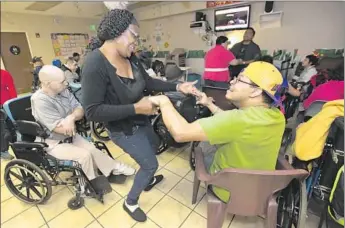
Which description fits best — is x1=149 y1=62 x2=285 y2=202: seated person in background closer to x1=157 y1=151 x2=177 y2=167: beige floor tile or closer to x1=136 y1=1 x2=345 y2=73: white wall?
x1=157 y1=151 x2=177 y2=167: beige floor tile

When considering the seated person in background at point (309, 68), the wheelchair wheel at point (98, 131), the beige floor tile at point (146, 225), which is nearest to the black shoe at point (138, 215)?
the beige floor tile at point (146, 225)

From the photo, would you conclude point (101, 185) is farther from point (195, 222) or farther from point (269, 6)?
point (269, 6)

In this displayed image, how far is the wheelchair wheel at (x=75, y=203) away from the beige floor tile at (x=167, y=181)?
0.70 meters

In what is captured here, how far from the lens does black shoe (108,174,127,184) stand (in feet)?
6.59

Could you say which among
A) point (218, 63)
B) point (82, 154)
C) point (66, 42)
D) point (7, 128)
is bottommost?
point (82, 154)

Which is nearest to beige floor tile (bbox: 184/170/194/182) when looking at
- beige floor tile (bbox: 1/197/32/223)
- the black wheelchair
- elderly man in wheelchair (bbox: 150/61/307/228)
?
the black wheelchair

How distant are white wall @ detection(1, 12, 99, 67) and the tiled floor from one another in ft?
18.8

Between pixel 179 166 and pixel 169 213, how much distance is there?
0.69m

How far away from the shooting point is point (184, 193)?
1.85 metres

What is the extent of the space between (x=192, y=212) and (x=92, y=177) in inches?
35.9

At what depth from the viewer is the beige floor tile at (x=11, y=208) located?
1.65m

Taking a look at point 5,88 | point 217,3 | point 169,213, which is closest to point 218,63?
point 169,213

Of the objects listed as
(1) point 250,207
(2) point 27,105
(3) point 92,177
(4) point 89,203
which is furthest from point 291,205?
(2) point 27,105

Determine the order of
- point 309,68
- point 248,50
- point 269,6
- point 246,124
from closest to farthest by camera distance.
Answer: point 246,124 < point 309,68 < point 248,50 < point 269,6
